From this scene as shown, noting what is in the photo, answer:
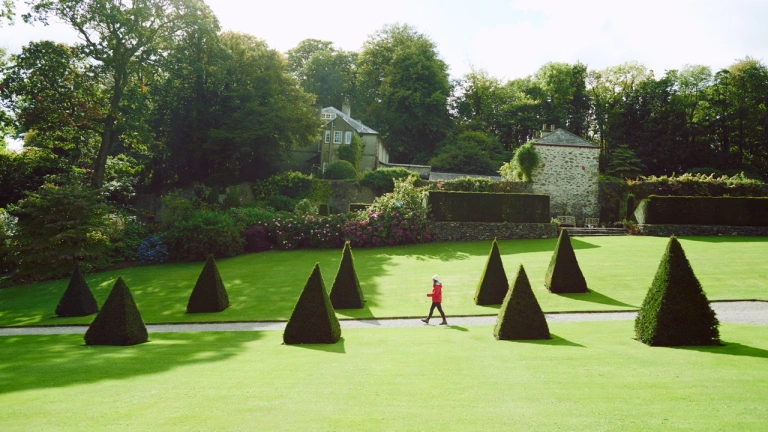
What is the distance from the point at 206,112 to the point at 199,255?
60.7 feet

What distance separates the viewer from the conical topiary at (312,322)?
1170cm

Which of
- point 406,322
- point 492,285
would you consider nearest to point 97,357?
point 406,322

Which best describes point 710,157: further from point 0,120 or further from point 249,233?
point 0,120

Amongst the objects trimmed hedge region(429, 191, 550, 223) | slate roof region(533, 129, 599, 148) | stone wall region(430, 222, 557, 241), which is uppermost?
slate roof region(533, 129, 599, 148)

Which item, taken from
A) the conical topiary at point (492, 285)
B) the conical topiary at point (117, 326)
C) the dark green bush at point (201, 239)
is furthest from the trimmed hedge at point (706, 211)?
the conical topiary at point (117, 326)

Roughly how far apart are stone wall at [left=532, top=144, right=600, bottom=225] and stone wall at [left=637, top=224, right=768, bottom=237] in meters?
7.05

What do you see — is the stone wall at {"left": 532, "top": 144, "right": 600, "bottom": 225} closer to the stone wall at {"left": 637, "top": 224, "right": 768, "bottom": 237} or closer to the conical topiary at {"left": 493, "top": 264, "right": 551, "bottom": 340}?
the stone wall at {"left": 637, "top": 224, "right": 768, "bottom": 237}

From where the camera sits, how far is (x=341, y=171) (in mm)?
43531

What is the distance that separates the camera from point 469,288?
1897 cm

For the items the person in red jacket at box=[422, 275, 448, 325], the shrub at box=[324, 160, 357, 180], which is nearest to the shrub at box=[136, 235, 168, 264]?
the shrub at box=[324, 160, 357, 180]

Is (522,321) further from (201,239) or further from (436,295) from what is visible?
(201,239)

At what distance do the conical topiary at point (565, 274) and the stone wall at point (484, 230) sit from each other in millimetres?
12519

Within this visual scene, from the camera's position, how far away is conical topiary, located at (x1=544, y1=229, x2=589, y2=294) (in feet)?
58.1

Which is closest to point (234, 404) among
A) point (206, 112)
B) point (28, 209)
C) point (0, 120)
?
point (28, 209)
